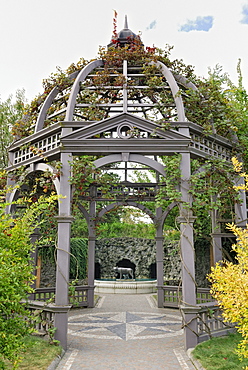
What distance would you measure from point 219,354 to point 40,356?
2.84 metres

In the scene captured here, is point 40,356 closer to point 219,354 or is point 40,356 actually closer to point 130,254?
point 219,354

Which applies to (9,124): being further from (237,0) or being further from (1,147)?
(237,0)

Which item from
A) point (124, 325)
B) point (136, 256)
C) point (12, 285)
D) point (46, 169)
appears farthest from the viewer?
point (136, 256)

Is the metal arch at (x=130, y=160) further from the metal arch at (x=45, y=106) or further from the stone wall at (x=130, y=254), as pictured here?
the stone wall at (x=130, y=254)

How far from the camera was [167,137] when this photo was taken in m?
6.13

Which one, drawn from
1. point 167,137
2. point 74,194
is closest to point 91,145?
point 74,194

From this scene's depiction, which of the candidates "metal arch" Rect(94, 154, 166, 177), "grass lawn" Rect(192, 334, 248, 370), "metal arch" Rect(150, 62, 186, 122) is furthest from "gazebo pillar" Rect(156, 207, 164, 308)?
"metal arch" Rect(150, 62, 186, 122)

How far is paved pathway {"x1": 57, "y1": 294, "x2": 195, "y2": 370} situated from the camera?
5020 millimetres

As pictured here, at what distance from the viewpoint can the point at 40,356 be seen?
5012 mm

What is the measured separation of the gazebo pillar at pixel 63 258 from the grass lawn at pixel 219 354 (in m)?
2.27

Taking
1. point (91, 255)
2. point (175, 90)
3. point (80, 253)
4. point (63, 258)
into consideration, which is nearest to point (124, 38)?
point (175, 90)

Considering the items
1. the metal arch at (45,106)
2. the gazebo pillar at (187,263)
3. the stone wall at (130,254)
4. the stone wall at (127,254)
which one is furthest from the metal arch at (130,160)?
the stone wall at (127,254)

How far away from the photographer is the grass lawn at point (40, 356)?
462 cm

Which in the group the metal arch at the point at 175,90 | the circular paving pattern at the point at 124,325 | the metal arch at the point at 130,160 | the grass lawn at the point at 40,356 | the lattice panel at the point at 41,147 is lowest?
the circular paving pattern at the point at 124,325
